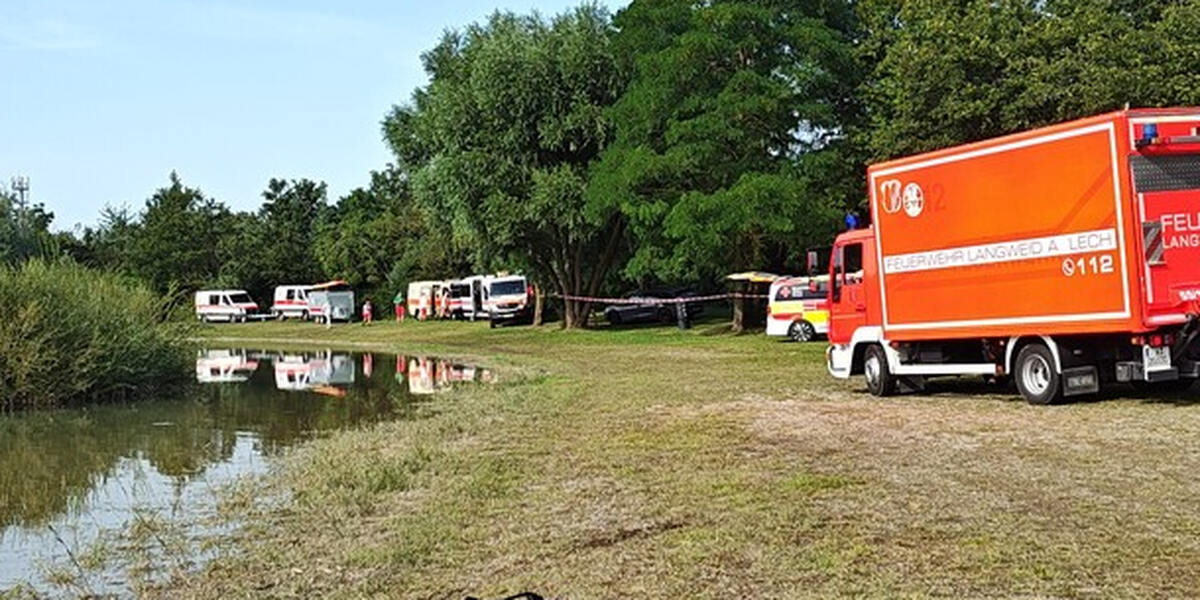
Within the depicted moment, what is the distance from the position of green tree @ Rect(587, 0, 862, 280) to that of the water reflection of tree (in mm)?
11144

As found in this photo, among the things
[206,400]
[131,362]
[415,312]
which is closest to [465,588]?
[206,400]

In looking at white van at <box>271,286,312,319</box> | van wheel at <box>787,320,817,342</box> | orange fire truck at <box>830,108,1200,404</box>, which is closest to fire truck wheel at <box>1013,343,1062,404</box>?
orange fire truck at <box>830,108,1200,404</box>

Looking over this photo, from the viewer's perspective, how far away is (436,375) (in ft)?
95.6

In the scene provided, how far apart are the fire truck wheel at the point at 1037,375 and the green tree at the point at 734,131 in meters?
15.8

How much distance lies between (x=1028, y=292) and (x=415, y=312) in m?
56.9

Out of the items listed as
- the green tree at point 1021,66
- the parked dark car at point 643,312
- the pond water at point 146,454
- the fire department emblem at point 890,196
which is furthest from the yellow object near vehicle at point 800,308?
the parked dark car at point 643,312

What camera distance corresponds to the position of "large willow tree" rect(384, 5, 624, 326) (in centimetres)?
4019

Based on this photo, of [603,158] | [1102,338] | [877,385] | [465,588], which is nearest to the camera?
[465,588]

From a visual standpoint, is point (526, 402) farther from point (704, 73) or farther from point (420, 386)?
point (704, 73)

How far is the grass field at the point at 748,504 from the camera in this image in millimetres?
6637

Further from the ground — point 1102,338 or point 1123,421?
point 1102,338

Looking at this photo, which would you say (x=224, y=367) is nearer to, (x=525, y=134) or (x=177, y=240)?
(x=525, y=134)

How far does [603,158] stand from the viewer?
37312 mm

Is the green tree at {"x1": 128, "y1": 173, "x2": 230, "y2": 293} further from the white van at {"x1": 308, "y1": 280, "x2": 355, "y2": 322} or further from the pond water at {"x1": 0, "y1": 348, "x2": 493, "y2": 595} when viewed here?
the pond water at {"x1": 0, "y1": 348, "x2": 493, "y2": 595}
